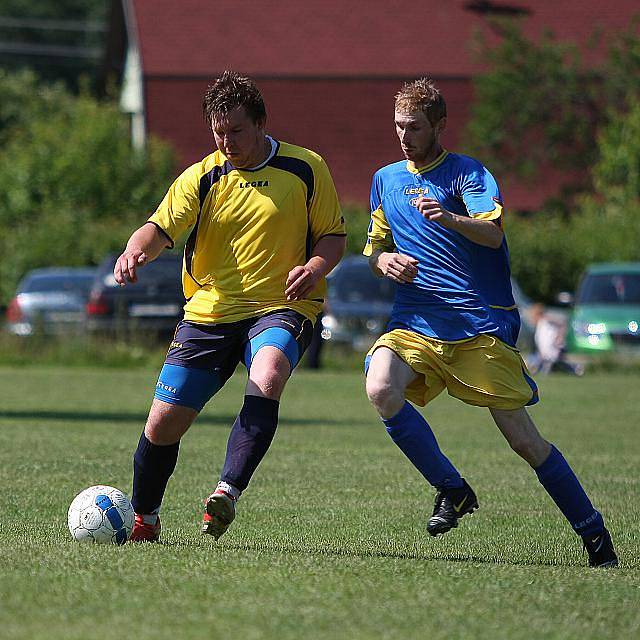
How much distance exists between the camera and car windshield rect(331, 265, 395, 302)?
25.1 metres

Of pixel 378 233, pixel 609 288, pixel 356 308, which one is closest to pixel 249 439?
pixel 378 233

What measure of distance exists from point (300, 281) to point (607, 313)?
63.4 feet

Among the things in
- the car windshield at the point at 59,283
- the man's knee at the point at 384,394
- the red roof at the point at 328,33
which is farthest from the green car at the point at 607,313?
the red roof at the point at 328,33

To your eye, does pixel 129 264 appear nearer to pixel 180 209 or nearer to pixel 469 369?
pixel 180 209

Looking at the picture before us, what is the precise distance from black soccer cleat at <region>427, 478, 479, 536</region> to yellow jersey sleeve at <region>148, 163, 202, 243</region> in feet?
5.56

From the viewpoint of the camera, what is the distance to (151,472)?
689 centimetres

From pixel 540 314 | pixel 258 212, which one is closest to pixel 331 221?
pixel 258 212

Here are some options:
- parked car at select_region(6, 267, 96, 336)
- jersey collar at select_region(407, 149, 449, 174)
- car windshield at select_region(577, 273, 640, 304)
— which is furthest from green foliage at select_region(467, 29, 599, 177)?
jersey collar at select_region(407, 149, 449, 174)

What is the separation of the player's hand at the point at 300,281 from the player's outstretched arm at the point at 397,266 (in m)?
0.33

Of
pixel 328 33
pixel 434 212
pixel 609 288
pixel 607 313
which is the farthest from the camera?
pixel 328 33

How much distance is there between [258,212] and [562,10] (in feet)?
150

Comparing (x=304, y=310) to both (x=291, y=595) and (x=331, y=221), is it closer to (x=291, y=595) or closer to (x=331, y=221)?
(x=331, y=221)

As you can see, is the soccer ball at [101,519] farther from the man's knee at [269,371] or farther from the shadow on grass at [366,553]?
the man's knee at [269,371]

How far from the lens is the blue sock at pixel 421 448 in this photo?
6.74 m
